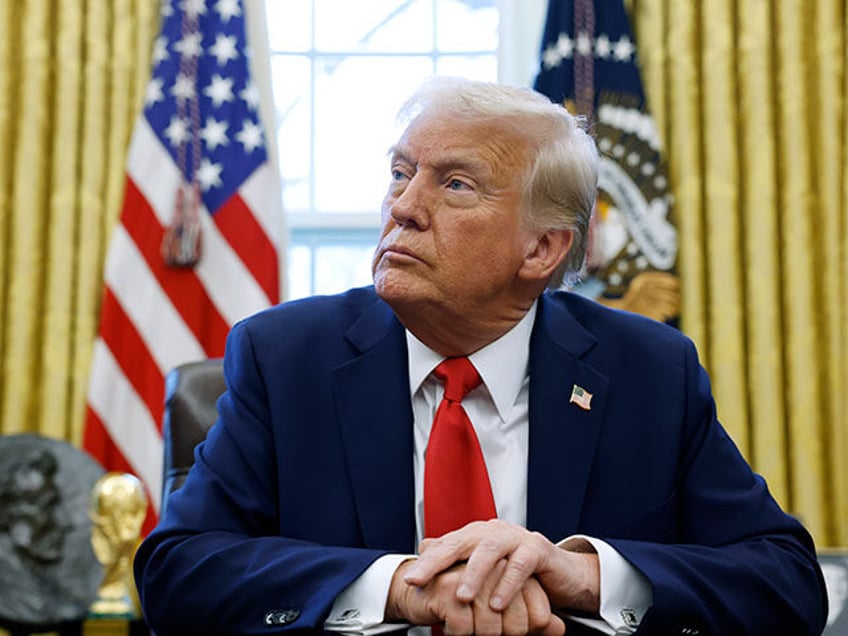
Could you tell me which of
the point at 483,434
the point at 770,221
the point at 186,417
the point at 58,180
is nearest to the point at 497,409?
the point at 483,434

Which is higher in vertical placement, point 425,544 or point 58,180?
point 58,180

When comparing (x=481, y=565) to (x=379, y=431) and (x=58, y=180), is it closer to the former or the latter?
(x=379, y=431)

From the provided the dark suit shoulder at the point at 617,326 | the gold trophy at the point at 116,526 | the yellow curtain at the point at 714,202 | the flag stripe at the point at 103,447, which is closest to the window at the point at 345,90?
the yellow curtain at the point at 714,202

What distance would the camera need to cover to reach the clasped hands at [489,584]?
166 centimetres

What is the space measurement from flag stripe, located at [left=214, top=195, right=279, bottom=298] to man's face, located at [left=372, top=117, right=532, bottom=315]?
206cm

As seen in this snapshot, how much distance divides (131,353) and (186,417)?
1663 millimetres

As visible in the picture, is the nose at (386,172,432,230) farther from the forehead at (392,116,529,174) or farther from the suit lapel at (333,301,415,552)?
the suit lapel at (333,301,415,552)

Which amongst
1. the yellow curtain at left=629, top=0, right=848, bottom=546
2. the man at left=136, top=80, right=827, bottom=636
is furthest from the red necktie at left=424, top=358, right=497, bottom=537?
the yellow curtain at left=629, top=0, right=848, bottom=546

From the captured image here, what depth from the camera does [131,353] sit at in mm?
4008

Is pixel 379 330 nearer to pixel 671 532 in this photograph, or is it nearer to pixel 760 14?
pixel 671 532

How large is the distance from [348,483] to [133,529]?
49.0 inches

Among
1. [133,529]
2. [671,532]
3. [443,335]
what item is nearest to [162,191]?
[133,529]

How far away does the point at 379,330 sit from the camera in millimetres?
2127

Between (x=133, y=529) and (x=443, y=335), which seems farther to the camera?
(x=133, y=529)
